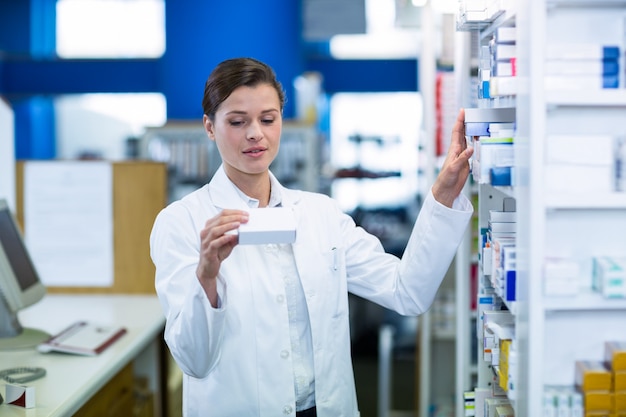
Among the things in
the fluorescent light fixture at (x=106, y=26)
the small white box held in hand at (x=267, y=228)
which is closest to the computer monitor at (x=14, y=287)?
the small white box held in hand at (x=267, y=228)

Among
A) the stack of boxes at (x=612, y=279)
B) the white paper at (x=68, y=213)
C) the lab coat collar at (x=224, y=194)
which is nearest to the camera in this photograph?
the stack of boxes at (x=612, y=279)

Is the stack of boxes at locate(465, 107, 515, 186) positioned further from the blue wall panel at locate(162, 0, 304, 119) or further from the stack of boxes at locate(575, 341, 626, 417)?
the blue wall panel at locate(162, 0, 304, 119)

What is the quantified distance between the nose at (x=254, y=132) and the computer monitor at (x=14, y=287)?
142cm

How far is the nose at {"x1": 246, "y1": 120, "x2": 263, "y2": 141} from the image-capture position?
218 centimetres

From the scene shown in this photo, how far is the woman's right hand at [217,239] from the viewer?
1.93 metres

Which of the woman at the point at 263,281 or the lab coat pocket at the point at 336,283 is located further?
the lab coat pocket at the point at 336,283

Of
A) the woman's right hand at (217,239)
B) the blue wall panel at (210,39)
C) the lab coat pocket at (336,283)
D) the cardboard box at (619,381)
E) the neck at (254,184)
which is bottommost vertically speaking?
the cardboard box at (619,381)

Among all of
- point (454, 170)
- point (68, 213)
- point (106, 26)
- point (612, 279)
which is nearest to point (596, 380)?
point (612, 279)

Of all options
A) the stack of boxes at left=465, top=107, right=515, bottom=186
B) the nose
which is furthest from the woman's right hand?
the stack of boxes at left=465, top=107, right=515, bottom=186

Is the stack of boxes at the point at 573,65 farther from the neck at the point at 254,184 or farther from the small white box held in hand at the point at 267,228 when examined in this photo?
the neck at the point at 254,184

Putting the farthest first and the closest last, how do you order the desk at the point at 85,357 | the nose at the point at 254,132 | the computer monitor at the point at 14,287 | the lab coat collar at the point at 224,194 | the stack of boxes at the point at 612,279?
the computer monitor at the point at 14,287
the desk at the point at 85,357
the lab coat collar at the point at 224,194
the nose at the point at 254,132
the stack of boxes at the point at 612,279

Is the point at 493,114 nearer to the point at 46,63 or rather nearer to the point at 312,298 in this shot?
the point at 312,298

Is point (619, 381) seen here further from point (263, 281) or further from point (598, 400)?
point (263, 281)

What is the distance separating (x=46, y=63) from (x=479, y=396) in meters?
10.1
